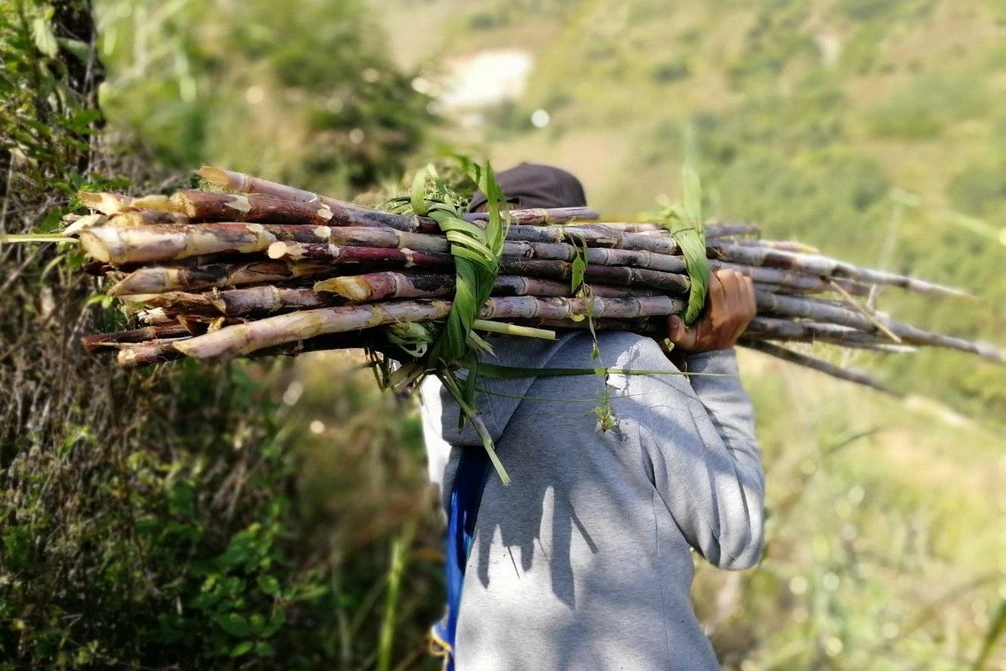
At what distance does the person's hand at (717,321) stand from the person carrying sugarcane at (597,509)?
172mm

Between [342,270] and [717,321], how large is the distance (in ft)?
2.72

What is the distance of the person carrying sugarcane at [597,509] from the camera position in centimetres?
137

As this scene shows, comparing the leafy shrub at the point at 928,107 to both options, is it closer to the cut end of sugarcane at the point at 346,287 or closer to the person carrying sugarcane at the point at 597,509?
the person carrying sugarcane at the point at 597,509

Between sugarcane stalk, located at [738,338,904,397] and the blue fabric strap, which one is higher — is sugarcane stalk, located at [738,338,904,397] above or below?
above

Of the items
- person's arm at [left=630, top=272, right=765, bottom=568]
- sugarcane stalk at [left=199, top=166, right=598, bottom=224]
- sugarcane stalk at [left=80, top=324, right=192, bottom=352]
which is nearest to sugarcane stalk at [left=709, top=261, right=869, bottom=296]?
person's arm at [left=630, top=272, right=765, bottom=568]

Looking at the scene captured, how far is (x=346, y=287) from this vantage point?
116 cm

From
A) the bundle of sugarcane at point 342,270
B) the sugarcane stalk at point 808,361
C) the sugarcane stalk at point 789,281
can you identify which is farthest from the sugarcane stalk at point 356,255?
the sugarcane stalk at point 808,361

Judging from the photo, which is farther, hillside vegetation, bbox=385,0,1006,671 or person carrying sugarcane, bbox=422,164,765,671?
hillside vegetation, bbox=385,0,1006,671

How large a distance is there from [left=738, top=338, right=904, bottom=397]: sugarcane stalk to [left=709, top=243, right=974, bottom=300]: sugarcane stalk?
0.22m

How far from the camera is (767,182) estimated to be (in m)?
Result: 7.74

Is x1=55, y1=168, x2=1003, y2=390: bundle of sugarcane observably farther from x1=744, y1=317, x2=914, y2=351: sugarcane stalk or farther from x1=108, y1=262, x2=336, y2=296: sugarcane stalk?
x1=744, y1=317, x2=914, y2=351: sugarcane stalk

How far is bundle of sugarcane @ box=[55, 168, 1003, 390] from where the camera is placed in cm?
106

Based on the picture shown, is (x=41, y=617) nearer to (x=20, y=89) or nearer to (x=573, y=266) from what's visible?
(x=20, y=89)

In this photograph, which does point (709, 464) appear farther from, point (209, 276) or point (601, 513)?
point (209, 276)
